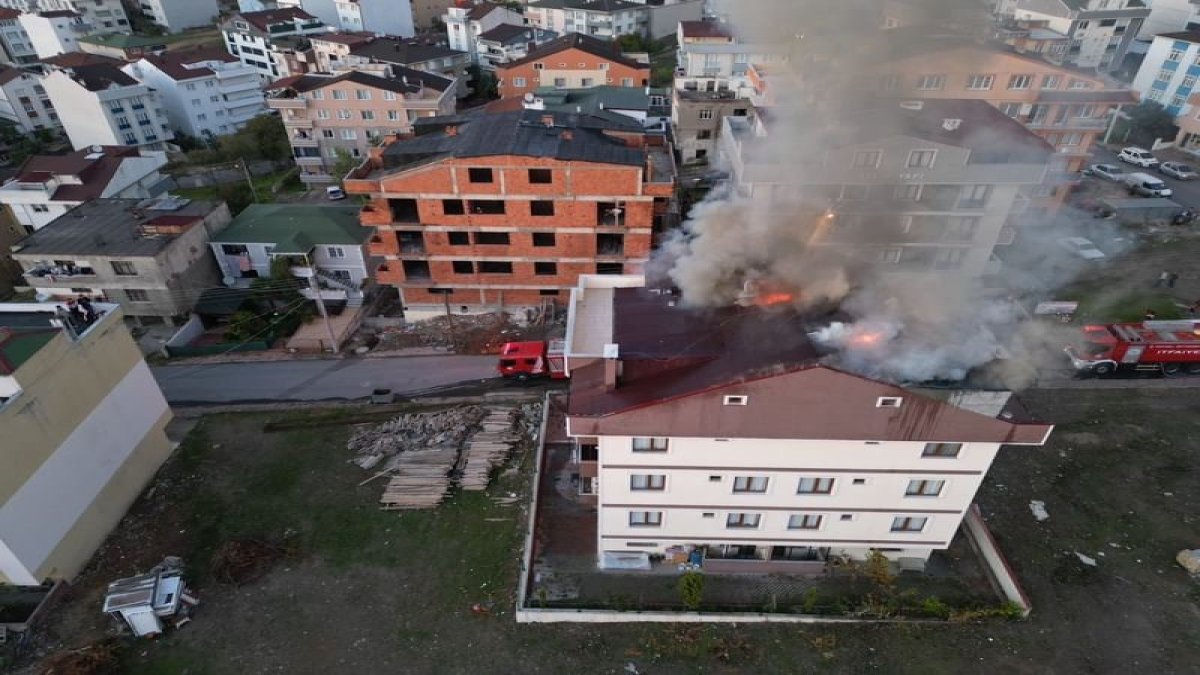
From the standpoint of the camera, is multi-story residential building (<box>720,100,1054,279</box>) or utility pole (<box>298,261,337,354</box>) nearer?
multi-story residential building (<box>720,100,1054,279</box>)

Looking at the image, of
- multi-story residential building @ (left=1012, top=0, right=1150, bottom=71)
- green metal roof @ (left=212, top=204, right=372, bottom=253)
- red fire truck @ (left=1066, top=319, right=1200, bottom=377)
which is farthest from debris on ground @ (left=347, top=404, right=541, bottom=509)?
multi-story residential building @ (left=1012, top=0, right=1150, bottom=71)

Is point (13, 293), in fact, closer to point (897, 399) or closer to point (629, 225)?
point (629, 225)

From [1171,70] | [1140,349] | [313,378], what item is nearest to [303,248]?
[313,378]

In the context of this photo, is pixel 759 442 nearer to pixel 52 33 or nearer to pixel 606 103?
pixel 606 103

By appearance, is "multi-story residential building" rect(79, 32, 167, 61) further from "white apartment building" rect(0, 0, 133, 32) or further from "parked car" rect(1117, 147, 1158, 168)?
"parked car" rect(1117, 147, 1158, 168)

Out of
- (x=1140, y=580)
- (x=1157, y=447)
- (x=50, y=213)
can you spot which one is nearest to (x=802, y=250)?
(x=1140, y=580)

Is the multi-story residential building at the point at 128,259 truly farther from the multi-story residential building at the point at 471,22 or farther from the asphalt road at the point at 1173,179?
the asphalt road at the point at 1173,179

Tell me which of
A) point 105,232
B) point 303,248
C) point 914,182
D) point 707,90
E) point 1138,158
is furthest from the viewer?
point 707,90
